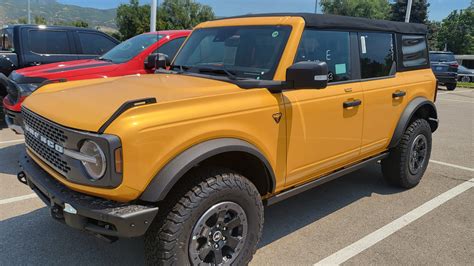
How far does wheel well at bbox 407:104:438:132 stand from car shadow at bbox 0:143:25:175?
496cm

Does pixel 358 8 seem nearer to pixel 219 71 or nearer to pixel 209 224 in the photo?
pixel 219 71

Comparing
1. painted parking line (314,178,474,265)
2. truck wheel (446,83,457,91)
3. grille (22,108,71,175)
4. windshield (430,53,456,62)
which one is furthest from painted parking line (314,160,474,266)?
windshield (430,53,456,62)

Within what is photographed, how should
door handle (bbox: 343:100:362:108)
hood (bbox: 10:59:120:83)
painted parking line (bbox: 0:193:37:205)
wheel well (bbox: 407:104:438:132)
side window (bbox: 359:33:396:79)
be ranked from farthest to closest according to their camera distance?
hood (bbox: 10:59:120:83), wheel well (bbox: 407:104:438:132), painted parking line (bbox: 0:193:37:205), side window (bbox: 359:33:396:79), door handle (bbox: 343:100:362:108)

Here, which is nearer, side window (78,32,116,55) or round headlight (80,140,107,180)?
round headlight (80,140,107,180)

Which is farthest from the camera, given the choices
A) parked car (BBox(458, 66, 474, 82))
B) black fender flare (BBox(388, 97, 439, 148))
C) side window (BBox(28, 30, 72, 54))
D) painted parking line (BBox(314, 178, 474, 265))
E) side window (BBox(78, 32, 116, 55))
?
parked car (BBox(458, 66, 474, 82))

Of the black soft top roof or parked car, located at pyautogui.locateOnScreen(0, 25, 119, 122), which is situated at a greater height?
the black soft top roof

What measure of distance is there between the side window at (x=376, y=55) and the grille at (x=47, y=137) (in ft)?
9.32

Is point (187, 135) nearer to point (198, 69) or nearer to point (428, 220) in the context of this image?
point (198, 69)

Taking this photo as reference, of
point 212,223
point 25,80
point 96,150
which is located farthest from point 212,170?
point 25,80

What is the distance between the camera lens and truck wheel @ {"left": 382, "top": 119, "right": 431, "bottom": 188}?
4.72m

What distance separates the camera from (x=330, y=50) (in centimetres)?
380

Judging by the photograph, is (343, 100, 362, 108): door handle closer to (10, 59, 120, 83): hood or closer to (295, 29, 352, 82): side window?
(295, 29, 352, 82): side window

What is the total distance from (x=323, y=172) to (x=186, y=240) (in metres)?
1.66

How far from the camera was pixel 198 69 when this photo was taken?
3.80m
